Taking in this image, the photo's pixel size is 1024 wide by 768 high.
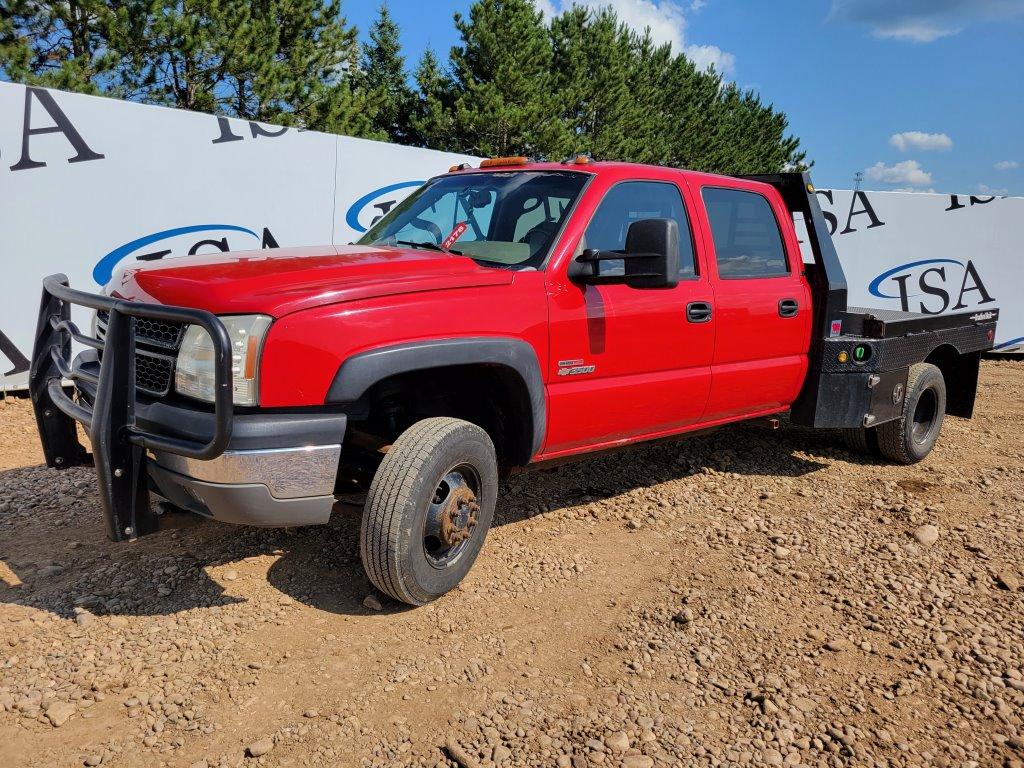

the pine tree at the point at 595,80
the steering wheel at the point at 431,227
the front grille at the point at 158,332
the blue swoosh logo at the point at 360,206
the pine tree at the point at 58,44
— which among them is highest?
the pine tree at the point at 595,80

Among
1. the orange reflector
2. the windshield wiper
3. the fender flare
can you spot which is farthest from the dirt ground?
the orange reflector

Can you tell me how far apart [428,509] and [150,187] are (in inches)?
215

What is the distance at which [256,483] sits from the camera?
263cm

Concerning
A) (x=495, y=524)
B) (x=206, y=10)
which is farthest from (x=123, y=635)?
(x=206, y=10)

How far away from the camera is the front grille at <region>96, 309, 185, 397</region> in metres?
2.75

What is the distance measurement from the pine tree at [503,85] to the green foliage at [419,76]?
0.15 ft

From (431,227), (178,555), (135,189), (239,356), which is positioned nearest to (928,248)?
(431,227)

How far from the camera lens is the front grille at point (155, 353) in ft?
9.03

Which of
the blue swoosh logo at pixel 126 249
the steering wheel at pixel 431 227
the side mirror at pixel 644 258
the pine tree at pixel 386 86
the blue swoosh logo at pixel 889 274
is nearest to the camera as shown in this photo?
the side mirror at pixel 644 258

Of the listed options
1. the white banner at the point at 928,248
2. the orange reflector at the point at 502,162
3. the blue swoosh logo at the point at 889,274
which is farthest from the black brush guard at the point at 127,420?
the blue swoosh logo at the point at 889,274

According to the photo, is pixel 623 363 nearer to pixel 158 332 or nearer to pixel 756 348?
pixel 756 348

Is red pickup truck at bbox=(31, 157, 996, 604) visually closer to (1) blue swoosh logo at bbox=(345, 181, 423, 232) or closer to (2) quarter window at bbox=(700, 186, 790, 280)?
(2) quarter window at bbox=(700, 186, 790, 280)

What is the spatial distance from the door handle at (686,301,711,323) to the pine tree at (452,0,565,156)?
2249 cm

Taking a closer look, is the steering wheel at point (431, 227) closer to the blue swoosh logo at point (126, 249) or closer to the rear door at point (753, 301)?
the rear door at point (753, 301)
